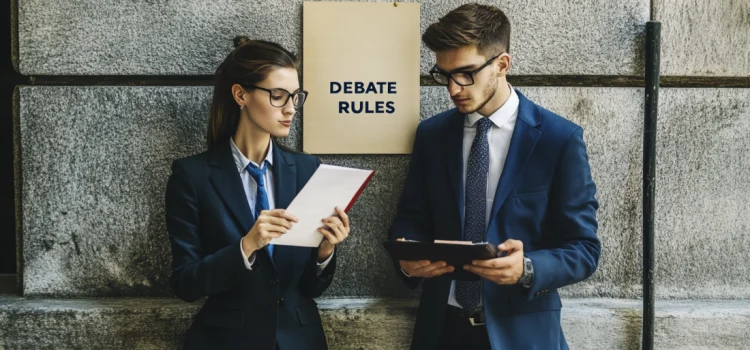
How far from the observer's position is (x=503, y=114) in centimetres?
291

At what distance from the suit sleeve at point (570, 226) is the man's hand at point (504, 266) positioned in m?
0.09

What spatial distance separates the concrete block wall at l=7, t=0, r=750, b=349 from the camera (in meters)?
3.57

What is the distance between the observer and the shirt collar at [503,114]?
2.90 m

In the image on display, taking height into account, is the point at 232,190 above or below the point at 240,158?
below

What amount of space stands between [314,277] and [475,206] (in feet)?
2.52

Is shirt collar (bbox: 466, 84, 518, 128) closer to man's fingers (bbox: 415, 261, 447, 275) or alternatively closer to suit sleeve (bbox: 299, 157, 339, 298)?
man's fingers (bbox: 415, 261, 447, 275)

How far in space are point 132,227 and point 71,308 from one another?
51cm

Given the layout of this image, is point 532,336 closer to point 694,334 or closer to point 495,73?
point 495,73

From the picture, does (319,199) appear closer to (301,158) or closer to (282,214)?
(282,214)

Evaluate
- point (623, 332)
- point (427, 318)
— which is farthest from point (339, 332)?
point (623, 332)

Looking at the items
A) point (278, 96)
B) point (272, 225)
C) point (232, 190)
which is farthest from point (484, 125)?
point (232, 190)

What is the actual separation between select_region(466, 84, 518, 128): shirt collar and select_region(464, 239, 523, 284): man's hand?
57 cm

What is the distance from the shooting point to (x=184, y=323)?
352cm

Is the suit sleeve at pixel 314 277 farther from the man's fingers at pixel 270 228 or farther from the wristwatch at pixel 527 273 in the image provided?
the wristwatch at pixel 527 273
